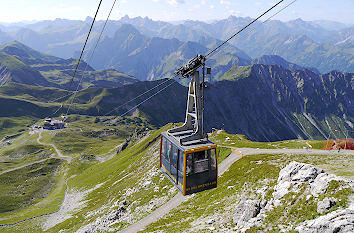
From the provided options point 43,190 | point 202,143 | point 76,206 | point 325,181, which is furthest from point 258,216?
point 43,190

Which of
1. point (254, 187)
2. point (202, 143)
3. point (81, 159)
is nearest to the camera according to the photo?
point (202, 143)

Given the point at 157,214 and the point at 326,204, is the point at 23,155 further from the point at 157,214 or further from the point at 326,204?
the point at 326,204

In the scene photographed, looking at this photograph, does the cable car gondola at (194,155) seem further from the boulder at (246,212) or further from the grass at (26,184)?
the grass at (26,184)

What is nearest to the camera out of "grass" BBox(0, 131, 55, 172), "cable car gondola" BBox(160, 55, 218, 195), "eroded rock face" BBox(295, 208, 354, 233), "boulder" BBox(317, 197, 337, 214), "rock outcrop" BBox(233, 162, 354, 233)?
"eroded rock face" BBox(295, 208, 354, 233)

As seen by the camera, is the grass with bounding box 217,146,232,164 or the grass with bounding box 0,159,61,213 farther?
the grass with bounding box 0,159,61,213

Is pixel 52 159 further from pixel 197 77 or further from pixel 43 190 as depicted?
pixel 197 77

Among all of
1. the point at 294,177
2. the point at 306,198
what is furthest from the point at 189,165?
the point at 294,177

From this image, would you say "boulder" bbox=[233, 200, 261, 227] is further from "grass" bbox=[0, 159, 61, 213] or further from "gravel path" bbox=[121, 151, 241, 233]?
"grass" bbox=[0, 159, 61, 213]

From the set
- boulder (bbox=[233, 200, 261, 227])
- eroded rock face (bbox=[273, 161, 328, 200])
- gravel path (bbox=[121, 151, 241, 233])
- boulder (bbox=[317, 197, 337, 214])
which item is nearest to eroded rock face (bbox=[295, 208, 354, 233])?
boulder (bbox=[317, 197, 337, 214])

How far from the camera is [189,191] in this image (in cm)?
2919

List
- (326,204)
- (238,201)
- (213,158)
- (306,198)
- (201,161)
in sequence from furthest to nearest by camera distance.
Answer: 1. (238,201)
2. (213,158)
3. (201,161)
4. (306,198)
5. (326,204)

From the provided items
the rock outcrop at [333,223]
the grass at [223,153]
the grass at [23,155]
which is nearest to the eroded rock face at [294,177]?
the rock outcrop at [333,223]

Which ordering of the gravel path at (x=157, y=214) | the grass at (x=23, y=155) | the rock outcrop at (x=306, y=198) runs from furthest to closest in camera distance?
the grass at (x=23, y=155)
the gravel path at (x=157, y=214)
the rock outcrop at (x=306, y=198)

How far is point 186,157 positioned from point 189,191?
4.80 meters
